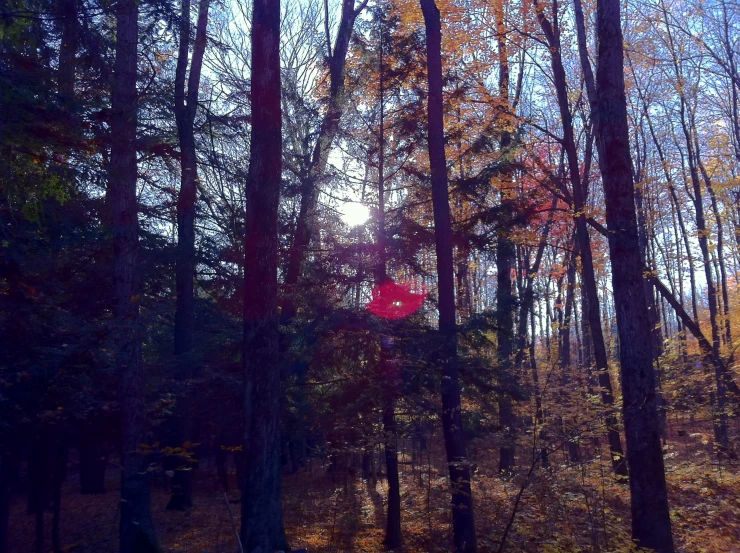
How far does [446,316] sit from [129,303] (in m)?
5.97

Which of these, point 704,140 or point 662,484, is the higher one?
point 704,140

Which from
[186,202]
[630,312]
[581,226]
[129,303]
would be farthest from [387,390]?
[186,202]

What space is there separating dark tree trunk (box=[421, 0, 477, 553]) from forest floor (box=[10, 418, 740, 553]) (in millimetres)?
1073

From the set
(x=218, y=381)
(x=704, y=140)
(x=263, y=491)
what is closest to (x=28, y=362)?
(x=263, y=491)

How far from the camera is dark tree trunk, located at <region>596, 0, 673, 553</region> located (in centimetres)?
854

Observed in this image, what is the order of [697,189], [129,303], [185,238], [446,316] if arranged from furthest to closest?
[697,189], [185,238], [446,316], [129,303]

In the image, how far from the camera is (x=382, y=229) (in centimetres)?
1237

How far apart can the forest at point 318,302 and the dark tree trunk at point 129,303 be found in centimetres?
5

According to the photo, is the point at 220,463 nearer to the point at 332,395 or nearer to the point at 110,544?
the point at 110,544

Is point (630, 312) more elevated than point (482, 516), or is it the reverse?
point (630, 312)

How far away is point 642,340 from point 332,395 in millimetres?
→ 5384

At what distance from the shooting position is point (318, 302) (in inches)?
443

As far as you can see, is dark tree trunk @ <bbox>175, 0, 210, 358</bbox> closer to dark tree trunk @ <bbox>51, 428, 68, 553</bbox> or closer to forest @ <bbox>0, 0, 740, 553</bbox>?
forest @ <bbox>0, 0, 740, 553</bbox>

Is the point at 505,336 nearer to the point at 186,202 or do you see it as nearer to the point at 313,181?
the point at 313,181
